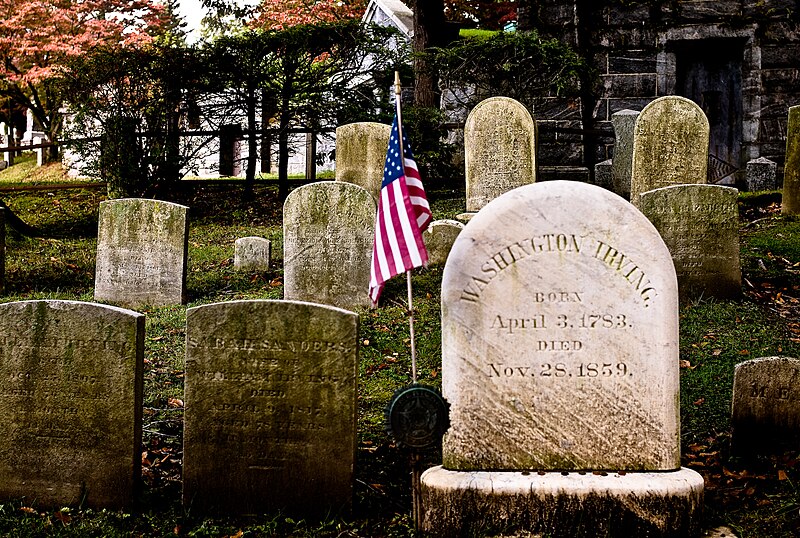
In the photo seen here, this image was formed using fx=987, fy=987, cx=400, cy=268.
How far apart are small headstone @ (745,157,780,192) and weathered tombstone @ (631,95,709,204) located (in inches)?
173

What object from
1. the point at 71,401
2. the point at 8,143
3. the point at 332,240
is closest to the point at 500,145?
the point at 332,240

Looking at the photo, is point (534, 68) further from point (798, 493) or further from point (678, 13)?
point (798, 493)

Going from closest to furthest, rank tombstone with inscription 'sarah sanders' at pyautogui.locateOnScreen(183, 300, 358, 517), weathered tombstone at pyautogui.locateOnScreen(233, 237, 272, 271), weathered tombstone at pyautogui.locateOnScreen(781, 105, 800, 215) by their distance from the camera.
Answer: tombstone with inscription 'sarah sanders' at pyautogui.locateOnScreen(183, 300, 358, 517)
weathered tombstone at pyautogui.locateOnScreen(233, 237, 272, 271)
weathered tombstone at pyautogui.locateOnScreen(781, 105, 800, 215)

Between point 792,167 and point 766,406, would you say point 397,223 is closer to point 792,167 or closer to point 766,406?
point 766,406

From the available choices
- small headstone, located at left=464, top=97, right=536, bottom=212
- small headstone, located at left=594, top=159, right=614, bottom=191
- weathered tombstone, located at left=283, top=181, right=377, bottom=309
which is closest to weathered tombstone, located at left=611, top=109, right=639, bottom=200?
small headstone, located at left=594, top=159, right=614, bottom=191

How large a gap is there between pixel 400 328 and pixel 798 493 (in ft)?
14.0

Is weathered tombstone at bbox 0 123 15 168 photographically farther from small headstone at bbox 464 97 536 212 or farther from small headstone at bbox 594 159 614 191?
small headstone at bbox 464 97 536 212

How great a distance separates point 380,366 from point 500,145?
5699 mm

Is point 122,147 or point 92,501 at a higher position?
point 122,147

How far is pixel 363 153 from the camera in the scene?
43.1 feet

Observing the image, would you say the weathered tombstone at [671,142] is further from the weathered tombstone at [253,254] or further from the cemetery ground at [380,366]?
the weathered tombstone at [253,254]

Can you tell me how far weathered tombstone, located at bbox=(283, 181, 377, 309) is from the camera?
9.46 meters

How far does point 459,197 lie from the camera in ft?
54.1

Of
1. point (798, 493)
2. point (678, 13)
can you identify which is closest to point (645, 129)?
point (678, 13)
